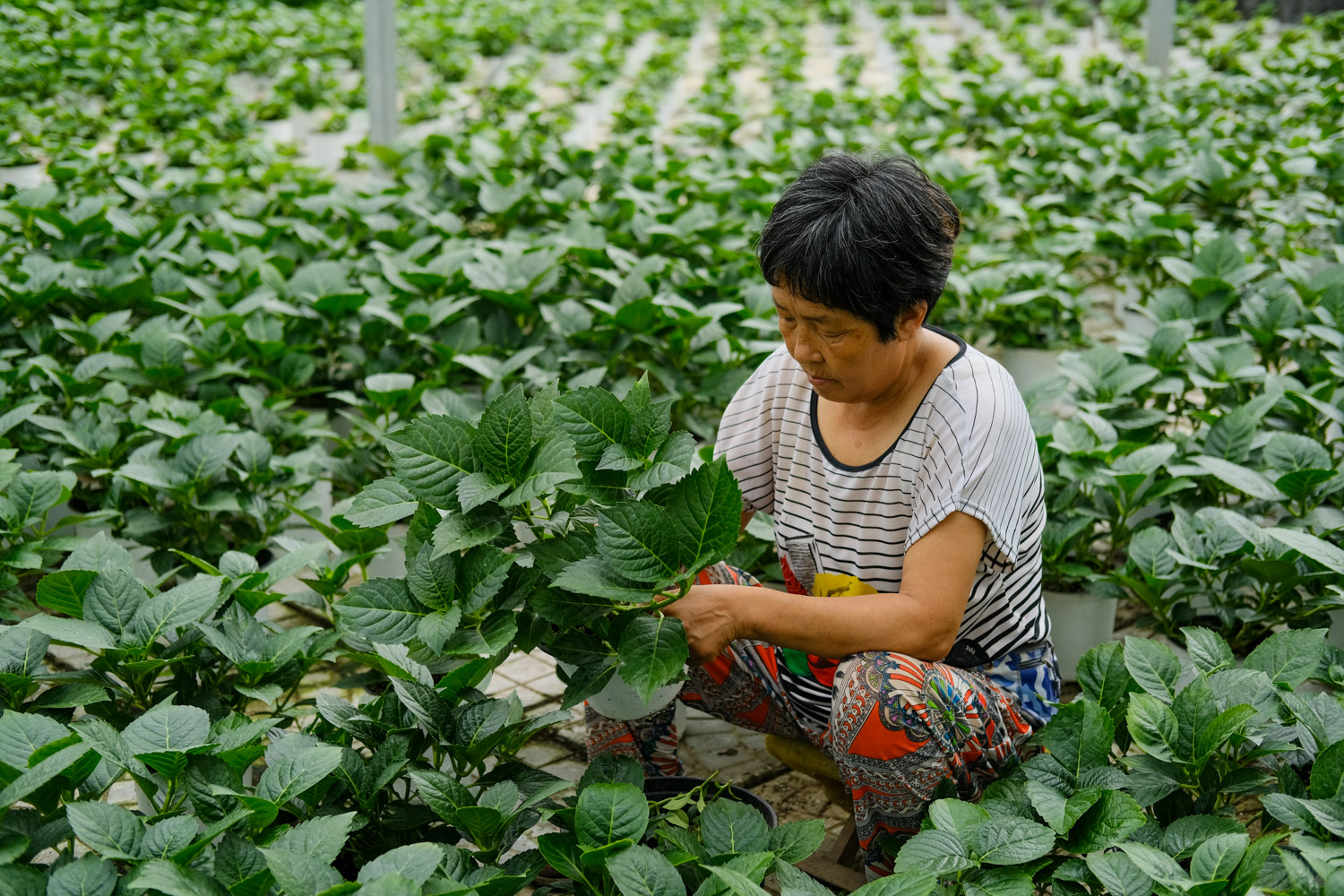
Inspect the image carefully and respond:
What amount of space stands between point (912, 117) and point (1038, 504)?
4711 millimetres

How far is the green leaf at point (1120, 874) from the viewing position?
57.6 inches

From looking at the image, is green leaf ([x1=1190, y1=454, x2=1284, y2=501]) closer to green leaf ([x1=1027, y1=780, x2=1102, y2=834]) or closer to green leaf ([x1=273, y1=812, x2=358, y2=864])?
green leaf ([x1=1027, y1=780, x2=1102, y2=834])

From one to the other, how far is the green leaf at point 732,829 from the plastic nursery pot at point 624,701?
0.22 meters

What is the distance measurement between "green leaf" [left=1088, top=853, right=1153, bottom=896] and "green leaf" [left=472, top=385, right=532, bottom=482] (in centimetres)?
90

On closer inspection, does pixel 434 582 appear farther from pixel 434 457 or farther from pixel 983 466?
pixel 983 466

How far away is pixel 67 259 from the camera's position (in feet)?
12.5

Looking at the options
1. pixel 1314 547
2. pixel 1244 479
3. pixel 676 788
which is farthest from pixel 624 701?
pixel 1244 479

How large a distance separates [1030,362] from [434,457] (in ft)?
8.78

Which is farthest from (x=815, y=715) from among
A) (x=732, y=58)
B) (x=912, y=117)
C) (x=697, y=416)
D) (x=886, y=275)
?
(x=732, y=58)

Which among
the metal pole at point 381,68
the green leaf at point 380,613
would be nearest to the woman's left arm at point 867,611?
the green leaf at point 380,613

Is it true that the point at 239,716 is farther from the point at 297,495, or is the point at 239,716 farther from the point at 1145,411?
the point at 1145,411

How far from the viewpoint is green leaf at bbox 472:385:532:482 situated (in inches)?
67.2

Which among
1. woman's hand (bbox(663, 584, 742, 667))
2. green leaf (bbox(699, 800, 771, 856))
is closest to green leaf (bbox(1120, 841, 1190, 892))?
green leaf (bbox(699, 800, 771, 856))

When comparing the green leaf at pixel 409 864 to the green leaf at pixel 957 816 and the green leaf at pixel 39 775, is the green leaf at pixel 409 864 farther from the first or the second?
the green leaf at pixel 957 816
